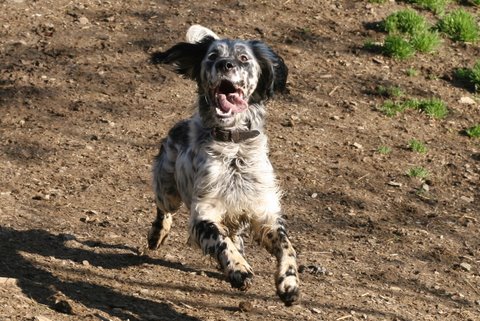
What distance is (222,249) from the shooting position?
662 centimetres

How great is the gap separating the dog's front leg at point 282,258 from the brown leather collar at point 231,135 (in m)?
0.59

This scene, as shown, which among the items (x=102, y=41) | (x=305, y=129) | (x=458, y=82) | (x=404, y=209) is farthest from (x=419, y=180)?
(x=102, y=41)

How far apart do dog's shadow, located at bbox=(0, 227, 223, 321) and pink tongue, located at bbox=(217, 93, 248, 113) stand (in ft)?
4.38

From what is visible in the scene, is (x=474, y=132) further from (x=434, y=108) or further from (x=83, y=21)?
(x=83, y=21)

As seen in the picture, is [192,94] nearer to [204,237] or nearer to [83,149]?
[83,149]

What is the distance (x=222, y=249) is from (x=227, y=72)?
116cm

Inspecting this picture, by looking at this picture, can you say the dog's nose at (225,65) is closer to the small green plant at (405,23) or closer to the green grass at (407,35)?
the green grass at (407,35)

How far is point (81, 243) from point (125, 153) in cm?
194

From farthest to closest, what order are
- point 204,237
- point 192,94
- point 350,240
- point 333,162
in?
1. point 192,94
2. point 333,162
3. point 350,240
4. point 204,237

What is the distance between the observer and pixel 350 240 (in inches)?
336

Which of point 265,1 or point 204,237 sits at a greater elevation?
point 204,237

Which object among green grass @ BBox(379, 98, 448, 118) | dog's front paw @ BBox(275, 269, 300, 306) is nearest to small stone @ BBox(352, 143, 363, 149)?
green grass @ BBox(379, 98, 448, 118)

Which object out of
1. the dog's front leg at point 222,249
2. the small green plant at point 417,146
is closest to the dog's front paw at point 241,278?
the dog's front leg at point 222,249

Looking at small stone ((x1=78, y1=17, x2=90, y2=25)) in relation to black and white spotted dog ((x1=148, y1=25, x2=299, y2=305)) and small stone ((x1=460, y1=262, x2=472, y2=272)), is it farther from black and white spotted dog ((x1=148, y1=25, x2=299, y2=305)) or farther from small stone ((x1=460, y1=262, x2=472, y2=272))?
small stone ((x1=460, y1=262, x2=472, y2=272))
